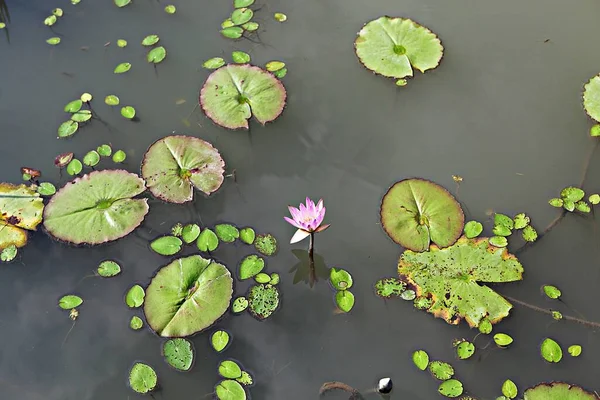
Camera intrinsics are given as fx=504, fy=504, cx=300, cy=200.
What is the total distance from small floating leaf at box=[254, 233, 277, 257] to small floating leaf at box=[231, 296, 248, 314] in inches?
11.9

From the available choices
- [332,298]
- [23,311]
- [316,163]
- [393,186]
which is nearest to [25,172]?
[23,311]

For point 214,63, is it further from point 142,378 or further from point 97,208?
point 142,378

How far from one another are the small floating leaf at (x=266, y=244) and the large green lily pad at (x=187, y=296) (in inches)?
9.6

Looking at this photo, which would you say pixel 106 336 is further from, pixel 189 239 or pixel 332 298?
pixel 332 298

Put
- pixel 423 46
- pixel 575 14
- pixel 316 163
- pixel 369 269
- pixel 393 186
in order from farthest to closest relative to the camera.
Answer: pixel 575 14, pixel 423 46, pixel 316 163, pixel 393 186, pixel 369 269

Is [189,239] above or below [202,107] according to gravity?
below

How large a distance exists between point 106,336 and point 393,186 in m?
1.81

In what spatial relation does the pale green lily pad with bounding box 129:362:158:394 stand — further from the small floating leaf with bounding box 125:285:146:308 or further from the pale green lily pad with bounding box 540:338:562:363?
the pale green lily pad with bounding box 540:338:562:363

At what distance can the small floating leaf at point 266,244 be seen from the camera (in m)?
2.87

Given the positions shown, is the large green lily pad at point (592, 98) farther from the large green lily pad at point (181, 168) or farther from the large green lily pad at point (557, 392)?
the large green lily pad at point (181, 168)

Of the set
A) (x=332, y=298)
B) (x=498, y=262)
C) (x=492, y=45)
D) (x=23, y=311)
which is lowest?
(x=23, y=311)

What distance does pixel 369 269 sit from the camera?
285 centimetres

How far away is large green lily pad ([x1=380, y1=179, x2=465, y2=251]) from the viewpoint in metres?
2.86

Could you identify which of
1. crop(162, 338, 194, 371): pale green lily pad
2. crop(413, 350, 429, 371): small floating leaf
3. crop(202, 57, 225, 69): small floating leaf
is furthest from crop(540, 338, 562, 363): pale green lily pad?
crop(202, 57, 225, 69): small floating leaf
